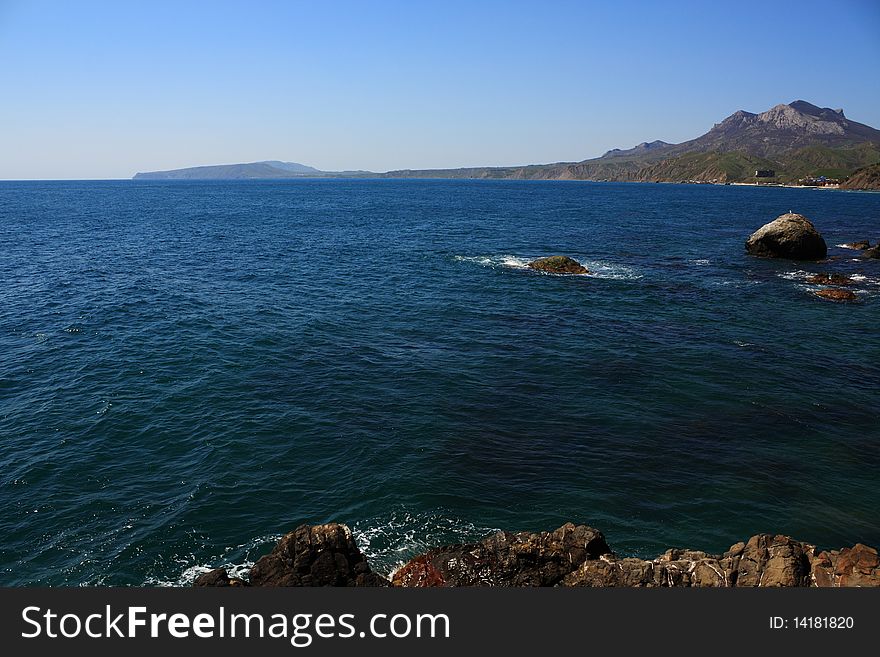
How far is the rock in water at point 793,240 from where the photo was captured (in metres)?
78.9

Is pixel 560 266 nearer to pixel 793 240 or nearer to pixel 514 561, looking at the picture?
pixel 793 240

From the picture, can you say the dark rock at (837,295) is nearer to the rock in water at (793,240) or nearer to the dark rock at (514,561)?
the rock in water at (793,240)

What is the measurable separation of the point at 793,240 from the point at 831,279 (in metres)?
16.2

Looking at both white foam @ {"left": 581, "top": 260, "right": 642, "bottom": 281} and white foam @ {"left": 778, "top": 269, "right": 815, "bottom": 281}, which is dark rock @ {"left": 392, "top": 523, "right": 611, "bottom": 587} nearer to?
white foam @ {"left": 581, "top": 260, "right": 642, "bottom": 281}

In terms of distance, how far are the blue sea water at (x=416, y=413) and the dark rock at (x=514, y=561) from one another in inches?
94.5

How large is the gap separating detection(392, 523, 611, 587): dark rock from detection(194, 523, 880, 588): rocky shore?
32 mm

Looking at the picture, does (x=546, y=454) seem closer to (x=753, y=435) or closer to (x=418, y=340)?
(x=753, y=435)

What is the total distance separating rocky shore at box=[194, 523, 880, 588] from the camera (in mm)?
16797

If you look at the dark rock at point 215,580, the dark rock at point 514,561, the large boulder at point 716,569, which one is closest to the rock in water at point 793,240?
the large boulder at point 716,569

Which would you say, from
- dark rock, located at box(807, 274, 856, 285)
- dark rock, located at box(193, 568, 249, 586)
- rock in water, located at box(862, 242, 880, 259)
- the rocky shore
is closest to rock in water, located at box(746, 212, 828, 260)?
rock in water, located at box(862, 242, 880, 259)

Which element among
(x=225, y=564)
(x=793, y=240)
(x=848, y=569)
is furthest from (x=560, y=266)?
(x=225, y=564)

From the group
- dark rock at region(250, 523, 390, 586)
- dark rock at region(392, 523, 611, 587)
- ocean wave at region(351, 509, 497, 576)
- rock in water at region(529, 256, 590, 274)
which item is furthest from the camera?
rock in water at region(529, 256, 590, 274)

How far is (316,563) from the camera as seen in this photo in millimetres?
18500

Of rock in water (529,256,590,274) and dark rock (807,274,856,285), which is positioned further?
rock in water (529,256,590,274)
